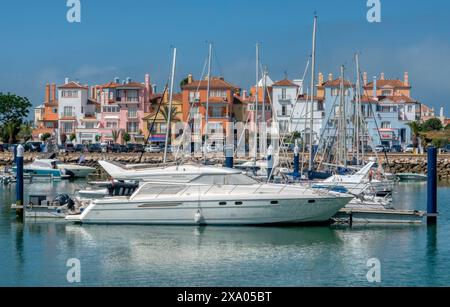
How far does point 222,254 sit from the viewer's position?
31.3 meters

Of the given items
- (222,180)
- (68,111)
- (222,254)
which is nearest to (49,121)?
(68,111)

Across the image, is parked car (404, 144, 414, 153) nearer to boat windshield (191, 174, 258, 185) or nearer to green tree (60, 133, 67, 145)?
green tree (60, 133, 67, 145)

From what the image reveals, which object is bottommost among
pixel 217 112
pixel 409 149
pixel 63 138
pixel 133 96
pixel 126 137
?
pixel 409 149

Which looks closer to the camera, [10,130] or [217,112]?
[217,112]

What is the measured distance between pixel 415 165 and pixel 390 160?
2.48 meters

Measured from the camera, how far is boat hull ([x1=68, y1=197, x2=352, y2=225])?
36.1 meters

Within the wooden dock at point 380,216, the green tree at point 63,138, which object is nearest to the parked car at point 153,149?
the green tree at point 63,138

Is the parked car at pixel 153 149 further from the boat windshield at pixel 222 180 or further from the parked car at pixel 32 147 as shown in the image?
the boat windshield at pixel 222 180

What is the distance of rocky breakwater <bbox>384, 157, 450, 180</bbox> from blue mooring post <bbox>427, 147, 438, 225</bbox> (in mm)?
44121

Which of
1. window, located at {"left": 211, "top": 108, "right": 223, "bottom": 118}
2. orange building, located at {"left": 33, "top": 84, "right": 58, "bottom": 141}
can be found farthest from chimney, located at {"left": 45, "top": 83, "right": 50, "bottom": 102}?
window, located at {"left": 211, "top": 108, "right": 223, "bottom": 118}

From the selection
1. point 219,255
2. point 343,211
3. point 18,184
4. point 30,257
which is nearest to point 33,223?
point 18,184

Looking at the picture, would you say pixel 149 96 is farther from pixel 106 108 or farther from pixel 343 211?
pixel 343 211

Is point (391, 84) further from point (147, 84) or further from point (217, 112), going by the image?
point (147, 84)

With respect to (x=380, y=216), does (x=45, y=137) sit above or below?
above
